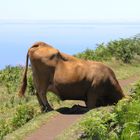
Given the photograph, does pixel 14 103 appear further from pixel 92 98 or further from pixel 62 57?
pixel 92 98

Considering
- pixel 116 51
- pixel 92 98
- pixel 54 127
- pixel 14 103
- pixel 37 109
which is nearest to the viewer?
pixel 54 127

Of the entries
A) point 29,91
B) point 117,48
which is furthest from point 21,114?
point 117,48

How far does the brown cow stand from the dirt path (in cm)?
90

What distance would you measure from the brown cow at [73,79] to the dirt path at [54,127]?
2.95 ft

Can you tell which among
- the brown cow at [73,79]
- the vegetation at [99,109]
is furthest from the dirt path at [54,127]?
the brown cow at [73,79]

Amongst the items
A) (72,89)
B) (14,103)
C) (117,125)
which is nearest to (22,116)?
(72,89)

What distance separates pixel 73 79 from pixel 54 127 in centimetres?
189

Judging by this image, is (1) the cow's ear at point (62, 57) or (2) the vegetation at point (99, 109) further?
(1) the cow's ear at point (62, 57)

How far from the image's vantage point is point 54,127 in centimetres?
1118

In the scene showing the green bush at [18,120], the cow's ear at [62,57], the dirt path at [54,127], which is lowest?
the green bush at [18,120]

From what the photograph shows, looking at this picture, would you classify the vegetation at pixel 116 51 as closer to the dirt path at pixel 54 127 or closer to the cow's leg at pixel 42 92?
the cow's leg at pixel 42 92

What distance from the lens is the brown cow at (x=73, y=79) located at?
1270cm

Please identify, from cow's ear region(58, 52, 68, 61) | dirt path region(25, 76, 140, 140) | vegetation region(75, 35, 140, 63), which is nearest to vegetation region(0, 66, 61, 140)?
dirt path region(25, 76, 140, 140)

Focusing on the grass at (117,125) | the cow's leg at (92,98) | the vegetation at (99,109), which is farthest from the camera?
the cow's leg at (92,98)
